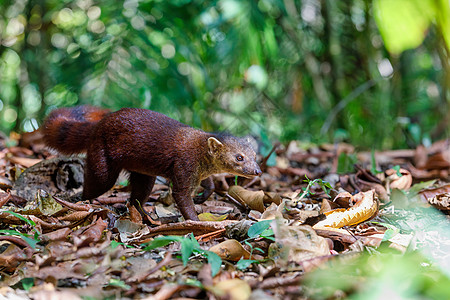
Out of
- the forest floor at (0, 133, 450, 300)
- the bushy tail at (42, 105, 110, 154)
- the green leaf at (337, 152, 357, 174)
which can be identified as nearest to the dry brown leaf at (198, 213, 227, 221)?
the forest floor at (0, 133, 450, 300)

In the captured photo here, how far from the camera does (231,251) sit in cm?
243

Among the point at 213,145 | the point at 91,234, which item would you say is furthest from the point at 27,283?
the point at 213,145

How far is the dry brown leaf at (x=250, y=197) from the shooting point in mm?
3363

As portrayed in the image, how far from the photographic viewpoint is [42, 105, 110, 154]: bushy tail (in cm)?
393

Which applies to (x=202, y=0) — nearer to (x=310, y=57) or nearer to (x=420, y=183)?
(x=310, y=57)

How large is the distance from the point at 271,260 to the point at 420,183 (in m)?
2.45

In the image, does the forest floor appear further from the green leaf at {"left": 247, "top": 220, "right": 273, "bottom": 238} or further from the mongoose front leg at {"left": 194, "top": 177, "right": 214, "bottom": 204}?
the mongoose front leg at {"left": 194, "top": 177, "right": 214, "bottom": 204}

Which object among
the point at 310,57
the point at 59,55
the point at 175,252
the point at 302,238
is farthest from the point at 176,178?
the point at 310,57

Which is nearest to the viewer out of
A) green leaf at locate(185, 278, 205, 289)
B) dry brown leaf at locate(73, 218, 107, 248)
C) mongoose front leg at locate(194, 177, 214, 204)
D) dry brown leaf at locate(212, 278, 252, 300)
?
dry brown leaf at locate(212, 278, 252, 300)

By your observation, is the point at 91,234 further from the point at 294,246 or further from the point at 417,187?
the point at 417,187

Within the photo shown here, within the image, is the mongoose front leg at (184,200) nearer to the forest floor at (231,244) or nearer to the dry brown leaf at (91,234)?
the forest floor at (231,244)

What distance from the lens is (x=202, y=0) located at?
5965mm

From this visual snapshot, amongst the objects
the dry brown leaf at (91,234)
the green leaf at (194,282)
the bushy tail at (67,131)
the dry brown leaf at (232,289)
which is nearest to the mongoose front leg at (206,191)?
the bushy tail at (67,131)

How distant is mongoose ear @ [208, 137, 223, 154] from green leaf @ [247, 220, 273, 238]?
4.25 ft
